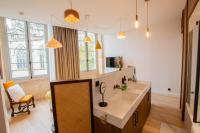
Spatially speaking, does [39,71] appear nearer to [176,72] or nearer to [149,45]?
[149,45]

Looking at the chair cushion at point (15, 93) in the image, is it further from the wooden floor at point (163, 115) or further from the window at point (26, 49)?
the wooden floor at point (163, 115)

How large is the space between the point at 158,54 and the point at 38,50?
197 inches

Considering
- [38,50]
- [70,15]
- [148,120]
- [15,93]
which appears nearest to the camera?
[70,15]

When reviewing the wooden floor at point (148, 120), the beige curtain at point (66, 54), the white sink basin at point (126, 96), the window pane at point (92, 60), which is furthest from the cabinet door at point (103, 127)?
the window pane at point (92, 60)

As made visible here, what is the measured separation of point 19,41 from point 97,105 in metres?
4.10

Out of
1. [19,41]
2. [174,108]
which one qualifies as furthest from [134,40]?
[19,41]

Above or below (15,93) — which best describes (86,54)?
above

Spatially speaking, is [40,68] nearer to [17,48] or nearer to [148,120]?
[17,48]

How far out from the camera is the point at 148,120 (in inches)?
113

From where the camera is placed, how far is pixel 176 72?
437 cm

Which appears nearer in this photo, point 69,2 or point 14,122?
point 69,2

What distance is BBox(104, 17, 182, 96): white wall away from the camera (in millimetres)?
4297

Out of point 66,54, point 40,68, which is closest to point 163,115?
point 66,54

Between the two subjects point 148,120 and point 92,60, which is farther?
point 92,60
